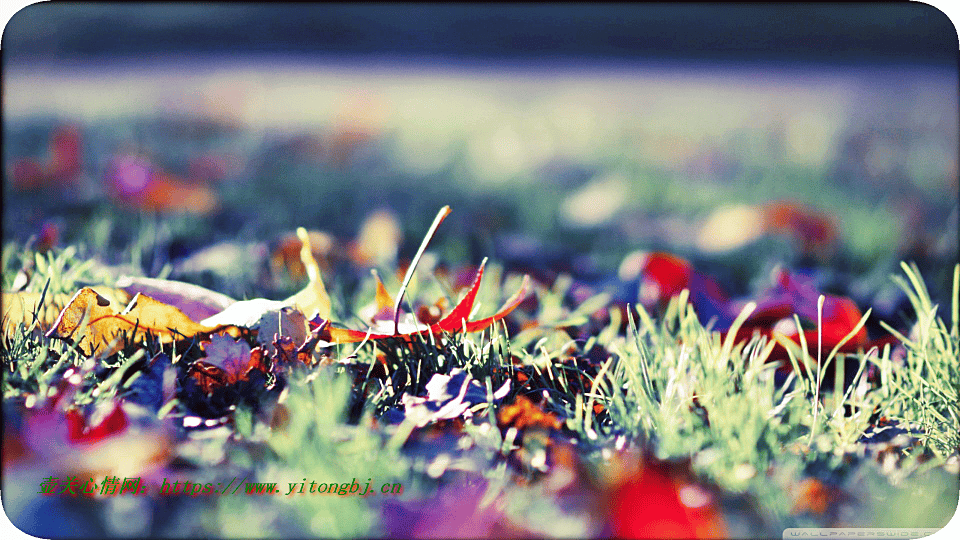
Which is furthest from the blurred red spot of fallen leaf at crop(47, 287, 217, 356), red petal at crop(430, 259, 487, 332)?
red petal at crop(430, 259, 487, 332)

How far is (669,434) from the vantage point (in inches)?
32.9

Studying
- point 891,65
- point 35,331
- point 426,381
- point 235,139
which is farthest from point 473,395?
point 891,65

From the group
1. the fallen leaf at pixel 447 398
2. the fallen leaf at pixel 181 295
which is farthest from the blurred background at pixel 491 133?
the fallen leaf at pixel 447 398

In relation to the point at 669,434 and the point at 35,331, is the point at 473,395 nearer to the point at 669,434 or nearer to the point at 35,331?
the point at 669,434

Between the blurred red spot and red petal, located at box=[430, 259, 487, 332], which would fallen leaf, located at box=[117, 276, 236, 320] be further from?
red petal, located at box=[430, 259, 487, 332]

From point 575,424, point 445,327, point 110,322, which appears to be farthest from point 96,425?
point 575,424

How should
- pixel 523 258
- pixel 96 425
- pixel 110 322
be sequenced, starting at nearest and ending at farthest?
pixel 96 425 < pixel 110 322 < pixel 523 258

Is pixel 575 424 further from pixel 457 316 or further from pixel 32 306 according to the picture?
pixel 32 306

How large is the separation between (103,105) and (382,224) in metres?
1.46

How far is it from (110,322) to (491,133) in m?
2.03

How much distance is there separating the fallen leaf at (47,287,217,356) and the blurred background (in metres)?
0.37

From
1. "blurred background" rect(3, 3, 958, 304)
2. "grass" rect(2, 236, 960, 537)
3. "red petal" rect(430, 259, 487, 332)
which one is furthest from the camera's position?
"blurred background" rect(3, 3, 958, 304)

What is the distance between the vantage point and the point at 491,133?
2.82 meters

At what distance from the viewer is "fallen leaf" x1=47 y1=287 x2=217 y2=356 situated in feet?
3.16
